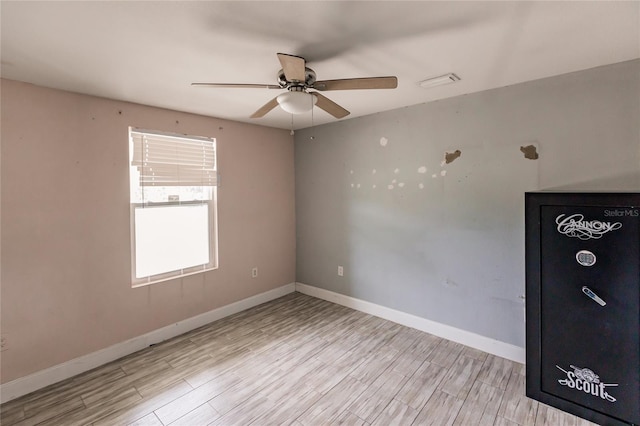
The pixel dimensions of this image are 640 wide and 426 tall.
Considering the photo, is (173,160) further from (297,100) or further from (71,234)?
(297,100)

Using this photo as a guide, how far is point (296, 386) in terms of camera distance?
2.23 meters

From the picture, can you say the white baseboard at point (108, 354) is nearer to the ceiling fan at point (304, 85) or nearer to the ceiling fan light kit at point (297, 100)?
the ceiling fan at point (304, 85)

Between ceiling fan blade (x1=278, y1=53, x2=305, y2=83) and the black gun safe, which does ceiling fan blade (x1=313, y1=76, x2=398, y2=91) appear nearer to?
ceiling fan blade (x1=278, y1=53, x2=305, y2=83)

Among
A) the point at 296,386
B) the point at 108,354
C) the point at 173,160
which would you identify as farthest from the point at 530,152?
the point at 108,354

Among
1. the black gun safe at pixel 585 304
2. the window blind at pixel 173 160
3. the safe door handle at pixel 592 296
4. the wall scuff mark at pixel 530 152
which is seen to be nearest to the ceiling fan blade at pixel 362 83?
the black gun safe at pixel 585 304

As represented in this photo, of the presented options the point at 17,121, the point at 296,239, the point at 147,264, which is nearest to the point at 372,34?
the point at 17,121

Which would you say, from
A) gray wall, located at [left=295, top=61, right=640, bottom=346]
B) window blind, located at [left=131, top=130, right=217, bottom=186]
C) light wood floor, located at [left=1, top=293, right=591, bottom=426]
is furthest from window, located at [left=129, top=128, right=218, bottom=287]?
gray wall, located at [left=295, top=61, right=640, bottom=346]

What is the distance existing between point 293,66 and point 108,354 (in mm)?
2952

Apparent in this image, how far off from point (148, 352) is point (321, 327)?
175cm

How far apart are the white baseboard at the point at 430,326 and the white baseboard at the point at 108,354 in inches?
41.7

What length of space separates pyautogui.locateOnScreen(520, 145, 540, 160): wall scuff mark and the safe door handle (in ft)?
3.60

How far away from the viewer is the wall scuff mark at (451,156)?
2799mm

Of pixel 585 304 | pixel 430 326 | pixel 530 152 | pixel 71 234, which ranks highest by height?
pixel 530 152

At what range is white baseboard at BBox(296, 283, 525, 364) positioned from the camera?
255 cm
